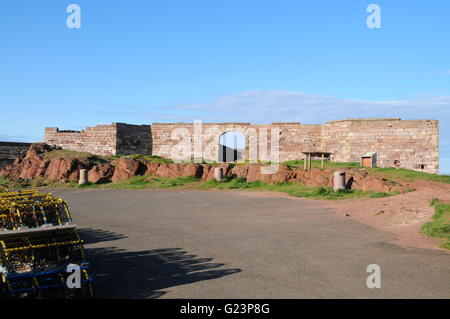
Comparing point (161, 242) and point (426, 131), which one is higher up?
point (426, 131)

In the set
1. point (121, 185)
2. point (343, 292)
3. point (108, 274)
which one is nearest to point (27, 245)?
point (108, 274)

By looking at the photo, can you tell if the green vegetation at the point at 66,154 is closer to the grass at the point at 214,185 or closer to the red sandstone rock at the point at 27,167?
the red sandstone rock at the point at 27,167

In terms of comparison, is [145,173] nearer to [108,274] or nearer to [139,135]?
[139,135]

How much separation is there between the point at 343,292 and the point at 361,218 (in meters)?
8.33

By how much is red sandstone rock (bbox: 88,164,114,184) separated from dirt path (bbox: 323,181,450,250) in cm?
1710

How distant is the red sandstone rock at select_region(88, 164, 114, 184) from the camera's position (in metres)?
29.1

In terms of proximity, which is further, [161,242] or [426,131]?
[426,131]

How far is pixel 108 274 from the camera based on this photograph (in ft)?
27.1

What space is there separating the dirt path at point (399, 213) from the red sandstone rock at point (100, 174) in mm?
17104

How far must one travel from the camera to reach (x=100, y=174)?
Result: 29.5 meters

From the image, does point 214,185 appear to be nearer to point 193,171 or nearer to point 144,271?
point 193,171

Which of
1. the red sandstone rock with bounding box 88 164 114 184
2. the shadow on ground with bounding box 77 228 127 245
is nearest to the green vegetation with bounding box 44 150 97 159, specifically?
the red sandstone rock with bounding box 88 164 114 184

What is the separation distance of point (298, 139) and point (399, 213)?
21139 mm

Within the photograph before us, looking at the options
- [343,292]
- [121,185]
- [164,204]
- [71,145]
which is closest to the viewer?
[343,292]
